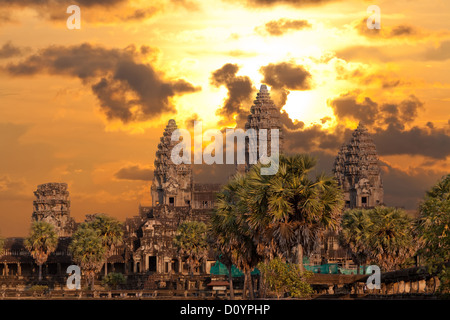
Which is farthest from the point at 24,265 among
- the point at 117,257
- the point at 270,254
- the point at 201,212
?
the point at 270,254

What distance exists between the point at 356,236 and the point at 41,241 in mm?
57947

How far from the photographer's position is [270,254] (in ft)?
250

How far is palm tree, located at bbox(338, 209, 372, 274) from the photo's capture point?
4476 inches

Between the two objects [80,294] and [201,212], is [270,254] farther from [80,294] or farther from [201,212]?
[201,212]

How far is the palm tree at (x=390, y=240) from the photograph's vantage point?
330ft

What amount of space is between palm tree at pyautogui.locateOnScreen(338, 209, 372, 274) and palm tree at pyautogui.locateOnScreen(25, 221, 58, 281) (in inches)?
2056

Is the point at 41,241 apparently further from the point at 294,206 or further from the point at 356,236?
the point at 294,206

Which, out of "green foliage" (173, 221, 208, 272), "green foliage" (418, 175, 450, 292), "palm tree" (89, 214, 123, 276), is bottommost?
"green foliage" (418, 175, 450, 292)

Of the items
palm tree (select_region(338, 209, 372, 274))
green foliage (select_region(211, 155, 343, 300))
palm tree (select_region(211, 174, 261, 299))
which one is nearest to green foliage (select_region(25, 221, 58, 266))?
palm tree (select_region(338, 209, 372, 274))

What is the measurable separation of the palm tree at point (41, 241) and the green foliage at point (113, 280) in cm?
1281

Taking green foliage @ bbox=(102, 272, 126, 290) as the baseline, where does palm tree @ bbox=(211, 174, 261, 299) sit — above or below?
above

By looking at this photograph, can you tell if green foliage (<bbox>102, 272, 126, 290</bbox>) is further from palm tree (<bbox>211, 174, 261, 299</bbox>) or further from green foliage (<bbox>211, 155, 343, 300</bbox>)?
green foliage (<bbox>211, 155, 343, 300</bbox>)

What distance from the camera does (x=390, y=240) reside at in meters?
101
